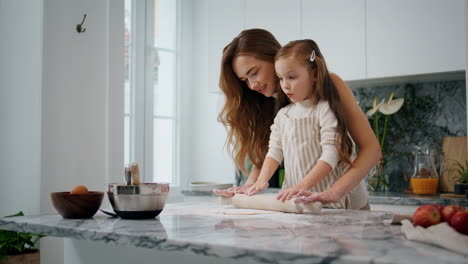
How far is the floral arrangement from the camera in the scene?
3070 millimetres

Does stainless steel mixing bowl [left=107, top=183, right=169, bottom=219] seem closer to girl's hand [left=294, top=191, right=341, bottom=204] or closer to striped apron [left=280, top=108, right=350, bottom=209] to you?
girl's hand [left=294, top=191, right=341, bottom=204]

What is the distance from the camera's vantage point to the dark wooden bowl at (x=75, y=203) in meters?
1.33

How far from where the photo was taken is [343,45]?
119 inches

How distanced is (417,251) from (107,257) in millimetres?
846

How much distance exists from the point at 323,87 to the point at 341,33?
4.63 ft

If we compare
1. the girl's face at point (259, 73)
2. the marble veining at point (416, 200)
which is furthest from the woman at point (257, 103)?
the marble veining at point (416, 200)

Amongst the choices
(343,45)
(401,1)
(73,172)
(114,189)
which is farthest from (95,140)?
(401,1)

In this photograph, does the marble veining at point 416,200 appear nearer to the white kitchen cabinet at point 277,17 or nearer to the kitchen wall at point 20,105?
the white kitchen cabinet at point 277,17

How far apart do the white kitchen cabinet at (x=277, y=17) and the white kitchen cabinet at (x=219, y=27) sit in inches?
3.3

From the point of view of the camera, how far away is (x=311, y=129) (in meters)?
1.81

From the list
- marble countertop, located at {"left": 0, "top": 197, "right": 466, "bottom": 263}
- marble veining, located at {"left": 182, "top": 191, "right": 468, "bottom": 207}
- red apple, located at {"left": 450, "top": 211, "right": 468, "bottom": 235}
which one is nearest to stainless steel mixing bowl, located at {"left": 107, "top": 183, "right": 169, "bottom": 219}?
marble countertop, located at {"left": 0, "top": 197, "right": 466, "bottom": 263}

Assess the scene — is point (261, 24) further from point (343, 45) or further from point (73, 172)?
point (73, 172)

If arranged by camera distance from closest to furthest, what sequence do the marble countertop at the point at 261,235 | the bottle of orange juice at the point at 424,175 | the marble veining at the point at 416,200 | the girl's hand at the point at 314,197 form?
the marble countertop at the point at 261,235 → the girl's hand at the point at 314,197 → the marble veining at the point at 416,200 → the bottle of orange juice at the point at 424,175

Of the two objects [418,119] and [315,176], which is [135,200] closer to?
[315,176]
